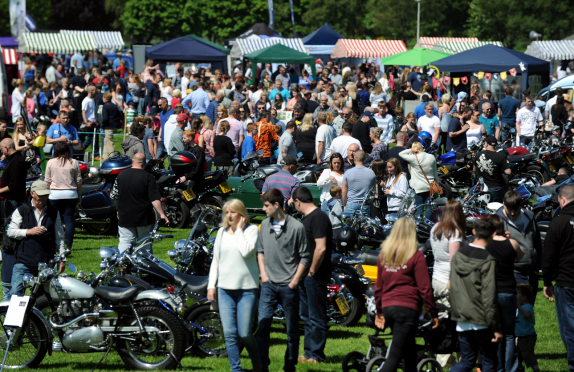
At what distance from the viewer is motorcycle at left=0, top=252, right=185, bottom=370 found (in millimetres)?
6703

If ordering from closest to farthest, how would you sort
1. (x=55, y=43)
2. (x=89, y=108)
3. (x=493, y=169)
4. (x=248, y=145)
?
(x=493, y=169) → (x=248, y=145) → (x=89, y=108) → (x=55, y=43)

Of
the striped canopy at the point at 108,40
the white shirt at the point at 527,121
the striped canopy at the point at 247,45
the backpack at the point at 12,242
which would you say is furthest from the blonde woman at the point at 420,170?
the striped canopy at the point at 108,40

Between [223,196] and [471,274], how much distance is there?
771 cm

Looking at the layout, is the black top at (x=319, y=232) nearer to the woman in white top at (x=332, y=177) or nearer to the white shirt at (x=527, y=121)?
the woman in white top at (x=332, y=177)

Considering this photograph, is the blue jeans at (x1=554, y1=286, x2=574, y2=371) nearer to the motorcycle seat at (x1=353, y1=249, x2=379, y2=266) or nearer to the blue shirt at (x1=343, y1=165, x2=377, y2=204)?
the motorcycle seat at (x1=353, y1=249, x2=379, y2=266)

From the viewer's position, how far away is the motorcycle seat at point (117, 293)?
6.70m

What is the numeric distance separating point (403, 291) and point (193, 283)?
2.45 meters

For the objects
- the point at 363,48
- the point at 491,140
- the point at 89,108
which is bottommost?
the point at 89,108

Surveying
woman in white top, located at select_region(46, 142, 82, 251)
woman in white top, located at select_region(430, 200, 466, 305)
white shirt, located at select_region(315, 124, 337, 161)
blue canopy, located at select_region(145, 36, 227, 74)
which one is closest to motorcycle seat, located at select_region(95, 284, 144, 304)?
woman in white top, located at select_region(430, 200, 466, 305)

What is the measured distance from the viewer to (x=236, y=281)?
6168mm

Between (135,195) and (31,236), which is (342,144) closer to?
(135,195)

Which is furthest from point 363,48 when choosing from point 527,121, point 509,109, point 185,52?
point 527,121

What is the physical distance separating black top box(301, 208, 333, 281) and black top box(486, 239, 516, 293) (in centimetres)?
149

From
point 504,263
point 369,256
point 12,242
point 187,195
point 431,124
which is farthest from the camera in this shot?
point 431,124
